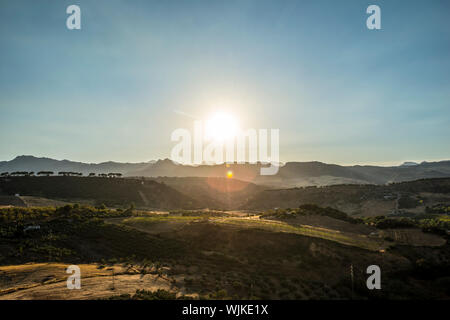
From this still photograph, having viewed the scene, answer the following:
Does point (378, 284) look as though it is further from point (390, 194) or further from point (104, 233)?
point (390, 194)

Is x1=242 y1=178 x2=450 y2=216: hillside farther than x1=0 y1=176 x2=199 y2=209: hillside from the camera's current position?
No

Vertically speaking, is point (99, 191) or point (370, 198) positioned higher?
point (99, 191)

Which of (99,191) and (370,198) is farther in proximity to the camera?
(99,191)

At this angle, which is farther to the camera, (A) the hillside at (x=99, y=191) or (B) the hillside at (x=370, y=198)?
(A) the hillside at (x=99, y=191)
